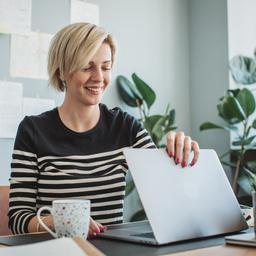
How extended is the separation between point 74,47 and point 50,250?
81 cm

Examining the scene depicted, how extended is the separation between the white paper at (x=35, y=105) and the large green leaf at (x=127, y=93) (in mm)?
432

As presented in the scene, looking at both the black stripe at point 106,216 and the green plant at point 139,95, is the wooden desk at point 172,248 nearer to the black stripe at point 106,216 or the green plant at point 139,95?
the black stripe at point 106,216

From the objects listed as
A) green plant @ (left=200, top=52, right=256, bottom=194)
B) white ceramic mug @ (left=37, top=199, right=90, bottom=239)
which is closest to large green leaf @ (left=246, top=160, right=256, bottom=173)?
green plant @ (left=200, top=52, right=256, bottom=194)

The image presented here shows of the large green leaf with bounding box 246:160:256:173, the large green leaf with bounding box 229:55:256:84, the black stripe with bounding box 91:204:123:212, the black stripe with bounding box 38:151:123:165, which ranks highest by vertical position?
the large green leaf with bounding box 229:55:256:84

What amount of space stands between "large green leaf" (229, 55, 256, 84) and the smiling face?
112 centimetres

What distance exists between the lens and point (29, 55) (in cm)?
218

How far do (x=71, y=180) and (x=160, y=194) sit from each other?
541 millimetres

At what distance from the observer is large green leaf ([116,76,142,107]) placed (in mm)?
2469

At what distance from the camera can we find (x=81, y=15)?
238 centimetres

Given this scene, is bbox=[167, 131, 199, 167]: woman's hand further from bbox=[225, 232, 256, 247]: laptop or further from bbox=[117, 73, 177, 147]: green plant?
bbox=[117, 73, 177, 147]: green plant

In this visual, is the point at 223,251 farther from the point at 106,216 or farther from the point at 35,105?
the point at 35,105

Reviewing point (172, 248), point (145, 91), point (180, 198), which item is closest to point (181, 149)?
point (180, 198)

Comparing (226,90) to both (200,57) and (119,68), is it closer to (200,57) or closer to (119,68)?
(200,57)

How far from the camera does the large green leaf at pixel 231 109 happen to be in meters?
2.26
